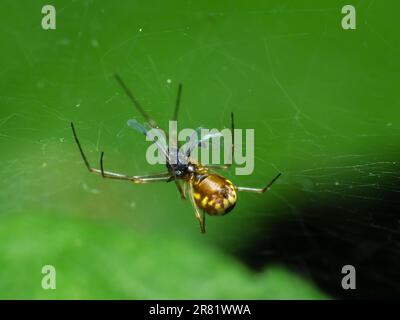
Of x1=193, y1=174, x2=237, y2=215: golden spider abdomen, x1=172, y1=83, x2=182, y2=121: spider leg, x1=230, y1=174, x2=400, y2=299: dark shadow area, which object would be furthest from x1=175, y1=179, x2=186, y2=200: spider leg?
x1=230, y1=174, x2=400, y2=299: dark shadow area

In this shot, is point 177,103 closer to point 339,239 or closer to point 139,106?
point 139,106

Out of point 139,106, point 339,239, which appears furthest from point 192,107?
point 339,239

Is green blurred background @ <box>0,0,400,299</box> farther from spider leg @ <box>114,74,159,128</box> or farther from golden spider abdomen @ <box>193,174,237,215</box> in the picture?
golden spider abdomen @ <box>193,174,237,215</box>

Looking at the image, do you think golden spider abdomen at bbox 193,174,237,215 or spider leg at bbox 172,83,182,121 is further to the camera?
A: spider leg at bbox 172,83,182,121

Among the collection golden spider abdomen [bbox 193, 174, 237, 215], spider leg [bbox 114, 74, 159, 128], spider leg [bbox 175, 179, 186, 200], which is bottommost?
golden spider abdomen [bbox 193, 174, 237, 215]

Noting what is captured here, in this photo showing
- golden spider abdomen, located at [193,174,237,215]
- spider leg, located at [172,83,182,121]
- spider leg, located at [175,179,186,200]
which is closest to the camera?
golden spider abdomen, located at [193,174,237,215]

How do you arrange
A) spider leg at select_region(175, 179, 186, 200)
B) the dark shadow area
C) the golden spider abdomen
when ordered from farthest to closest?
the dark shadow area, spider leg at select_region(175, 179, 186, 200), the golden spider abdomen
